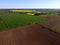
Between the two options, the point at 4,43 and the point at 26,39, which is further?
the point at 26,39

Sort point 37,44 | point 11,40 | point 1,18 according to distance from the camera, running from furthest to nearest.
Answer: point 1,18 < point 11,40 < point 37,44

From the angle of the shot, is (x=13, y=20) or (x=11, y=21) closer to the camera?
(x=11, y=21)

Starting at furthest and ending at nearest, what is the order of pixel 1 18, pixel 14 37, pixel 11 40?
pixel 1 18
pixel 14 37
pixel 11 40

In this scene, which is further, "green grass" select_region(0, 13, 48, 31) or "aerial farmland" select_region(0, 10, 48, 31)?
"aerial farmland" select_region(0, 10, 48, 31)

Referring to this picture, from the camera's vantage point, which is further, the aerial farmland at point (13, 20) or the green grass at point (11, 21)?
the aerial farmland at point (13, 20)

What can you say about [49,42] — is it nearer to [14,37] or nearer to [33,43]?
[33,43]

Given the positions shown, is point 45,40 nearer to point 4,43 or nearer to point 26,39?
point 26,39

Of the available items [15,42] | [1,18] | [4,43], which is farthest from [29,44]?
[1,18]

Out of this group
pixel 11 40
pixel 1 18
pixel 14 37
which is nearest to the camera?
pixel 11 40

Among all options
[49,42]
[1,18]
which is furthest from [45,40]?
[1,18]
